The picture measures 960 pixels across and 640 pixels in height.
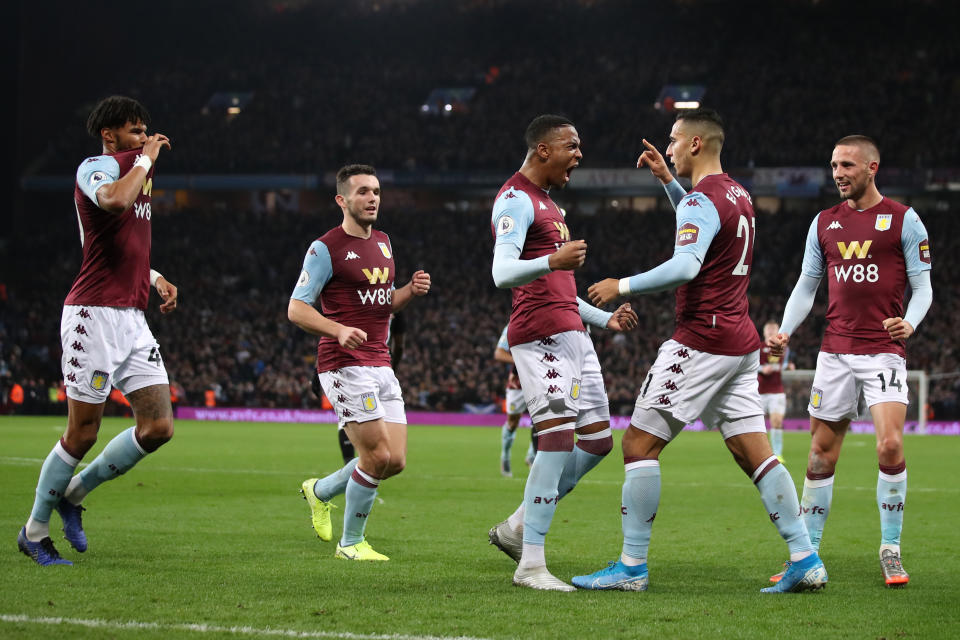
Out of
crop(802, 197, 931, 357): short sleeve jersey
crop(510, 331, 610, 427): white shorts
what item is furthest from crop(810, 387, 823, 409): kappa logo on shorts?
crop(510, 331, 610, 427): white shorts

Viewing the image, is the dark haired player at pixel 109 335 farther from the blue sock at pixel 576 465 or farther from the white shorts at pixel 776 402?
the white shorts at pixel 776 402

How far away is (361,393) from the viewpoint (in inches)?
297

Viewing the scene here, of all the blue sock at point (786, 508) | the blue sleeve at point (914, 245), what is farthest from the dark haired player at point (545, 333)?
the blue sleeve at point (914, 245)

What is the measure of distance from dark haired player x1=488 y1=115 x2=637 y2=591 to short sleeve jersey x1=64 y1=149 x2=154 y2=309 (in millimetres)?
2221

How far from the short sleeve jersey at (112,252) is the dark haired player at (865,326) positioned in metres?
3.96

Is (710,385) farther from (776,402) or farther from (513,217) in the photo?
(776,402)

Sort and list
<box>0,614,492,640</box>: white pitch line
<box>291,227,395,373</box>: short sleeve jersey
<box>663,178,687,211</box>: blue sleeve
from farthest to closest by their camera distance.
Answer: <box>291,227,395,373</box>: short sleeve jersey, <box>663,178,687,211</box>: blue sleeve, <box>0,614,492,640</box>: white pitch line

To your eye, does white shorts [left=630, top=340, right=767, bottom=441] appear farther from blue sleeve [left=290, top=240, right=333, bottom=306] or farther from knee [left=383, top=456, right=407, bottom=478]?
blue sleeve [left=290, top=240, right=333, bottom=306]

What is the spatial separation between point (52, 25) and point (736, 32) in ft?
95.9

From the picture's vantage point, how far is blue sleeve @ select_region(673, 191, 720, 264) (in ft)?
19.5

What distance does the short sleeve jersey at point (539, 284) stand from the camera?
6.44m

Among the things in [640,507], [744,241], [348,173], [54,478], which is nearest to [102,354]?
[54,478]

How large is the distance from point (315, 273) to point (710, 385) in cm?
281

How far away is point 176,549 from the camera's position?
771cm
